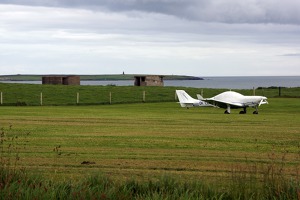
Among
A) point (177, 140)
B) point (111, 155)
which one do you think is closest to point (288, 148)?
point (177, 140)

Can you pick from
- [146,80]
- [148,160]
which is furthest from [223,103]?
[146,80]

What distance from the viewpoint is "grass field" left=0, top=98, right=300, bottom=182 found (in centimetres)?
1455

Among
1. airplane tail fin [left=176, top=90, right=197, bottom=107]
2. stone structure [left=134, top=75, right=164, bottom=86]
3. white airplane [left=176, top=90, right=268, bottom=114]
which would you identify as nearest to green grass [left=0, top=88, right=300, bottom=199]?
white airplane [left=176, top=90, right=268, bottom=114]

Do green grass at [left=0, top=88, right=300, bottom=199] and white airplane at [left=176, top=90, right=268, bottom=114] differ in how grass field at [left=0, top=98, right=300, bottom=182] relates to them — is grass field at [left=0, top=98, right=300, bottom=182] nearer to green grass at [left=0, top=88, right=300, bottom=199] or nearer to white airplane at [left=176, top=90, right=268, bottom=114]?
green grass at [left=0, top=88, right=300, bottom=199]

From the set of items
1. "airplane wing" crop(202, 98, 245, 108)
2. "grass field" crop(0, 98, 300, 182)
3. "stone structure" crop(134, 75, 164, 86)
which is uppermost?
"stone structure" crop(134, 75, 164, 86)

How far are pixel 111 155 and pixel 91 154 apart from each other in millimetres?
598

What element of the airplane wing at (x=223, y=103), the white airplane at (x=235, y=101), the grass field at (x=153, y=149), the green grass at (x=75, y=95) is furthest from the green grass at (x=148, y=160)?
the green grass at (x=75, y=95)

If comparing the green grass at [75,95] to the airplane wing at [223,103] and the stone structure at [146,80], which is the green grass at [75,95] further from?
the stone structure at [146,80]

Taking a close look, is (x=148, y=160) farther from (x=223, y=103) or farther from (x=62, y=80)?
(x=62, y=80)

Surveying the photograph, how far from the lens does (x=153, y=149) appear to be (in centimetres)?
1909

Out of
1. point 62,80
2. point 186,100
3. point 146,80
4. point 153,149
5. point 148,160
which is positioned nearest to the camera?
point 148,160

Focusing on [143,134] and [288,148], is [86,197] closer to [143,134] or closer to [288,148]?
[288,148]

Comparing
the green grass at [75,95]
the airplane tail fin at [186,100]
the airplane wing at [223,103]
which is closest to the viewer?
Answer: the airplane wing at [223,103]

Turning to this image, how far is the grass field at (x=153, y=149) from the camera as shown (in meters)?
14.5
